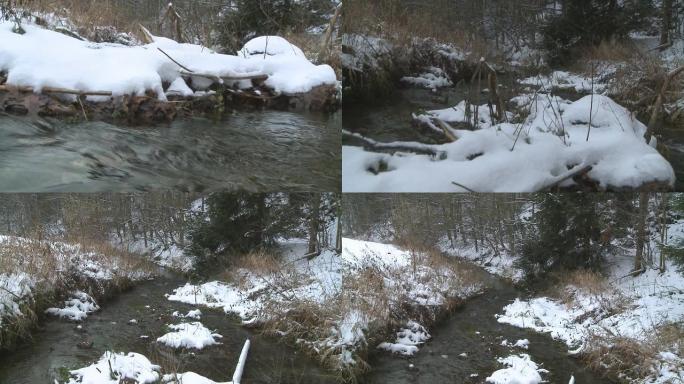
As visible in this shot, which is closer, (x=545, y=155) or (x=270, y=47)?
(x=545, y=155)

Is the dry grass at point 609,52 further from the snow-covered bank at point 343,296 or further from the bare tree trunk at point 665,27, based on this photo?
the snow-covered bank at point 343,296

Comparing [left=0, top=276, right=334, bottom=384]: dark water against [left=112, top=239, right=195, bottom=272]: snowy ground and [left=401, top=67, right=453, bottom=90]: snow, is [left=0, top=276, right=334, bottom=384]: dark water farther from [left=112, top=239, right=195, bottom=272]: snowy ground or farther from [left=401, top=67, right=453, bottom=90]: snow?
[left=401, top=67, right=453, bottom=90]: snow

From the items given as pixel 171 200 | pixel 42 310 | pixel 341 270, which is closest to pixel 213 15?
pixel 171 200

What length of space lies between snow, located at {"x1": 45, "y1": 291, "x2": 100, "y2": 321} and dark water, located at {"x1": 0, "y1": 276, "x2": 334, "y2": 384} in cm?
6

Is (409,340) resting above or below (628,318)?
below

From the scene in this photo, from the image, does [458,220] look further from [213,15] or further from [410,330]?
[213,15]

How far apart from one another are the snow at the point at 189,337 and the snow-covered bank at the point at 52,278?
425mm

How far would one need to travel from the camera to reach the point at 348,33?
2223 mm

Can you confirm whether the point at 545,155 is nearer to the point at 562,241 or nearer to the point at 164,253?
the point at 562,241

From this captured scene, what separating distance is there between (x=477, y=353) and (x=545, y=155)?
5.80 feet

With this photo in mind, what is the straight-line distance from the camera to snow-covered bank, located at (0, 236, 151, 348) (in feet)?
11.3

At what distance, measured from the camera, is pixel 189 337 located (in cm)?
330

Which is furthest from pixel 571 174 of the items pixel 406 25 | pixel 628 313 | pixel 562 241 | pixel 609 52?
pixel 628 313

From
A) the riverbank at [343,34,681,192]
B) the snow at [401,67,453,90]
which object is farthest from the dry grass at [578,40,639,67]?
the snow at [401,67,453,90]
